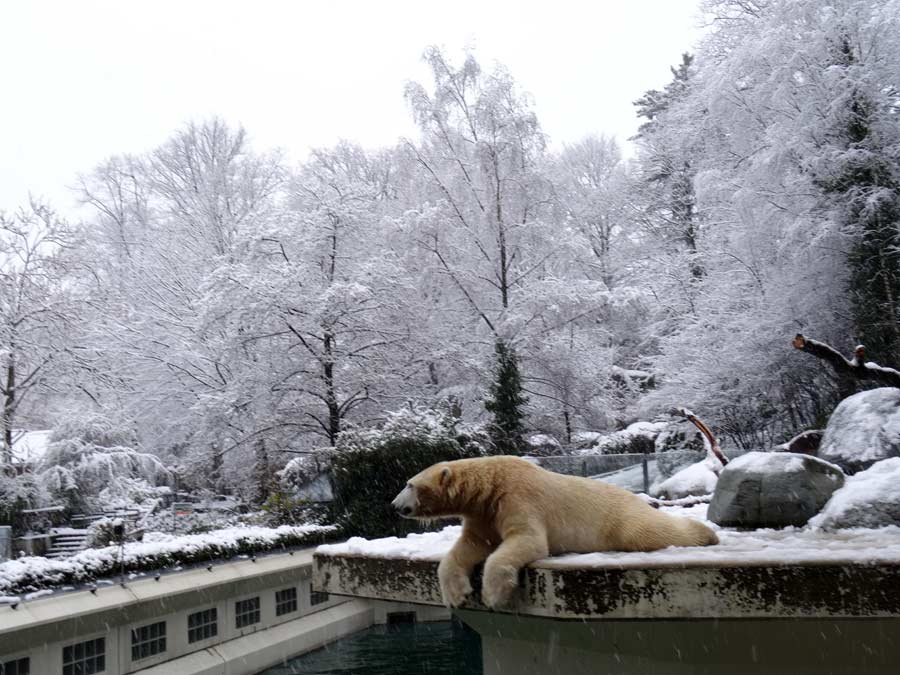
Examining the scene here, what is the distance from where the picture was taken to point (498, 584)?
2.57m

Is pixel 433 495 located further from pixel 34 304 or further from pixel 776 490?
pixel 34 304

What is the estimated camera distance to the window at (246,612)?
1172 centimetres

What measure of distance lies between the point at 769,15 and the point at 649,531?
1768cm

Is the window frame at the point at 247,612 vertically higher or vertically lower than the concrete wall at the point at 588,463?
lower

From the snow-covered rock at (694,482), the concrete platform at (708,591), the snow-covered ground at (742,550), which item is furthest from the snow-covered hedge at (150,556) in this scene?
the concrete platform at (708,591)

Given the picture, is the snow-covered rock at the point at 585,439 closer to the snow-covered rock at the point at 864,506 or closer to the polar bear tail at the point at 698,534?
the snow-covered rock at the point at 864,506

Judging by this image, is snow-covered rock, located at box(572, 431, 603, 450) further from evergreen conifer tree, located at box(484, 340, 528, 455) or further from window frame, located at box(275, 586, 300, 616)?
window frame, located at box(275, 586, 300, 616)

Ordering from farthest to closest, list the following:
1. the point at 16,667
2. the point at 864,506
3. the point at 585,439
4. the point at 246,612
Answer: the point at 585,439, the point at 246,612, the point at 16,667, the point at 864,506

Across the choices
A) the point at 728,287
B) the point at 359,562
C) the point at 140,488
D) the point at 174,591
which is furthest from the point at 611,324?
the point at 359,562

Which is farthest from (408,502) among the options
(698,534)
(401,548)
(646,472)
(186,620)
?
(646,472)

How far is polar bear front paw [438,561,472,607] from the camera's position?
8.96ft

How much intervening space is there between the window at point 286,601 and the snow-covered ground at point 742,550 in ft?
31.4

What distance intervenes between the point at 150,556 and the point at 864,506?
32.2 ft

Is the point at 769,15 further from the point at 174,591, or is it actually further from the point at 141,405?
the point at 141,405
